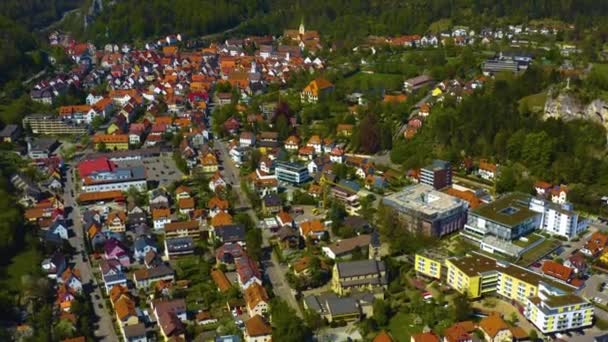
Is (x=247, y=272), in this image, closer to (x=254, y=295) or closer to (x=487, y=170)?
(x=254, y=295)

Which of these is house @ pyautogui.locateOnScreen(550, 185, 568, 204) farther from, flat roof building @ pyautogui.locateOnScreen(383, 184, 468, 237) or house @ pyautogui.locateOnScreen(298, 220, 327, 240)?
Answer: house @ pyautogui.locateOnScreen(298, 220, 327, 240)

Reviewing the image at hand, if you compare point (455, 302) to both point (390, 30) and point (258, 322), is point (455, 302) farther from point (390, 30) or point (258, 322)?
point (390, 30)

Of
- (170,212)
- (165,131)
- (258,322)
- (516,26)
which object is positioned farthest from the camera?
(516,26)

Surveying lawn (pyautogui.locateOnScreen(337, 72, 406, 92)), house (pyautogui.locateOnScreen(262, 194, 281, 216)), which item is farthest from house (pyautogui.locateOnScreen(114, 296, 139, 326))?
lawn (pyautogui.locateOnScreen(337, 72, 406, 92))

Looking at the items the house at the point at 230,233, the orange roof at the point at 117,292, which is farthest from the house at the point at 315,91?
the orange roof at the point at 117,292

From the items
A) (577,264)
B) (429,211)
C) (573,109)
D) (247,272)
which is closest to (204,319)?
(247,272)

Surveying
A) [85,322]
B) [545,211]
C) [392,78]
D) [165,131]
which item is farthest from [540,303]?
[392,78]
